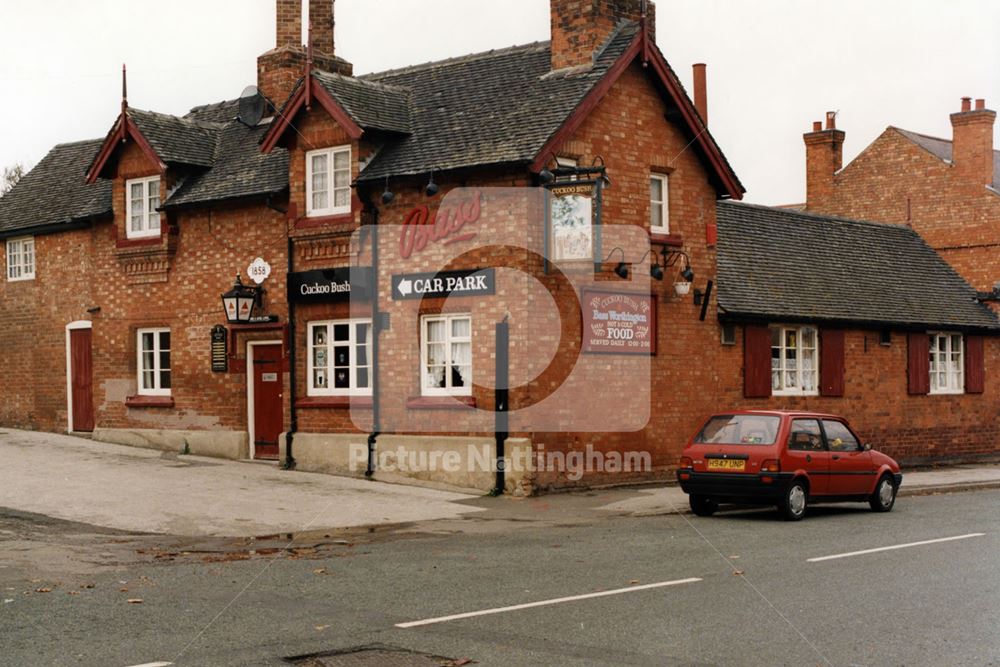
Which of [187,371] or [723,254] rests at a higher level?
[723,254]

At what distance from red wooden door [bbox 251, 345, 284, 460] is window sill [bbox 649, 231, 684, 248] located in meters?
7.54

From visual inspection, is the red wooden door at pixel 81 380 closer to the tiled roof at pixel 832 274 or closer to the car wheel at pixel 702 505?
→ the tiled roof at pixel 832 274

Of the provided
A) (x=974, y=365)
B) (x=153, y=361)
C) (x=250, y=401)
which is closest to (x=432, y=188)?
(x=250, y=401)

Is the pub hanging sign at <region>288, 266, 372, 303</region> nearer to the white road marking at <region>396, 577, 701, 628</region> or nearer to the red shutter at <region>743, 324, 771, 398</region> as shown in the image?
the red shutter at <region>743, 324, 771, 398</region>

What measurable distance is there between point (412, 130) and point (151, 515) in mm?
9149

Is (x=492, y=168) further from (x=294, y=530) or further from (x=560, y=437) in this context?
(x=294, y=530)

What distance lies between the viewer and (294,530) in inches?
616

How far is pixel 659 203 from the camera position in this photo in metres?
22.3

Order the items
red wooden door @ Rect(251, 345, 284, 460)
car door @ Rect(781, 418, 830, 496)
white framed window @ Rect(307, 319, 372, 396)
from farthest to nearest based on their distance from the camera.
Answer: red wooden door @ Rect(251, 345, 284, 460), white framed window @ Rect(307, 319, 372, 396), car door @ Rect(781, 418, 830, 496)

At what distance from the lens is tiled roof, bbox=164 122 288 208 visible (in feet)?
76.6

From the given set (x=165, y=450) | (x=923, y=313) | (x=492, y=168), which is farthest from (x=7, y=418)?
(x=923, y=313)

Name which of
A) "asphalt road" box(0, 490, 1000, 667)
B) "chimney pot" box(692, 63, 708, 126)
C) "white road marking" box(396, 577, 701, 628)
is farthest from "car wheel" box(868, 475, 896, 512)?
"chimney pot" box(692, 63, 708, 126)

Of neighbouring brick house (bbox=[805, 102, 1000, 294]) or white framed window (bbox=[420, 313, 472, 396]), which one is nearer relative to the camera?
white framed window (bbox=[420, 313, 472, 396])

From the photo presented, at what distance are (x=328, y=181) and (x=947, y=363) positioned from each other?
17.2 meters
